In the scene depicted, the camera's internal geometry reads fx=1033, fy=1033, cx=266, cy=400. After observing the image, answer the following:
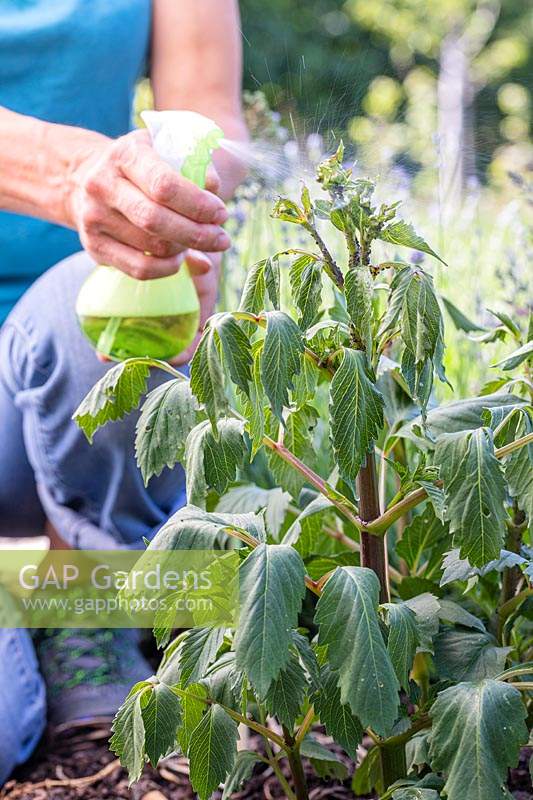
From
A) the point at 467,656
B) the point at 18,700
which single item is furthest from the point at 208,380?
the point at 18,700

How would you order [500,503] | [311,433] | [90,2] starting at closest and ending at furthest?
[500,503] < [311,433] < [90,2]

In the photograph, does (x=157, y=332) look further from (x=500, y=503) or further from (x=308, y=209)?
(x=500, y=503)

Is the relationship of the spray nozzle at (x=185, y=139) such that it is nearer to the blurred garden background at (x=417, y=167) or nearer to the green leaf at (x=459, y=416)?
the blurred garden background at (x=417, y=167)

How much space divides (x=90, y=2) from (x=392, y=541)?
3.76ft

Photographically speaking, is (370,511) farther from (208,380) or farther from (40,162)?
(40,162)

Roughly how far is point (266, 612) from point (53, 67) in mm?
1485

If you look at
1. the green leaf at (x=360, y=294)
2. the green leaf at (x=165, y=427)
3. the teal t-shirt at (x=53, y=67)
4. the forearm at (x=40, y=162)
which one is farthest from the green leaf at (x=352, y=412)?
the teal t-shirt at (x=53, y=67)

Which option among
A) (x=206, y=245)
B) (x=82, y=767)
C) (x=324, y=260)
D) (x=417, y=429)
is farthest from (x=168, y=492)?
(x=324, y=260)

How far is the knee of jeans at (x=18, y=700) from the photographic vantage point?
1.34 m

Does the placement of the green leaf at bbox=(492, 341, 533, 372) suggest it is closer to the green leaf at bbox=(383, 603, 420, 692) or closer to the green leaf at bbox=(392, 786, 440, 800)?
the green leaf at bbox=(383, 603, 420, 692)

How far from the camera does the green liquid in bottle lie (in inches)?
51.6

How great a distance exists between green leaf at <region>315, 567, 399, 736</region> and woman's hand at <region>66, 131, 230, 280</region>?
1.73 feet

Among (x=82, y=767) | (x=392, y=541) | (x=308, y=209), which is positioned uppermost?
(x=308, y=209)

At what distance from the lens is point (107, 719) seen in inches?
58.1
